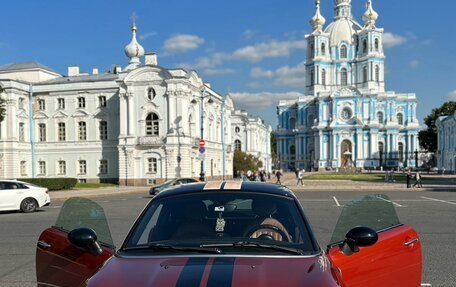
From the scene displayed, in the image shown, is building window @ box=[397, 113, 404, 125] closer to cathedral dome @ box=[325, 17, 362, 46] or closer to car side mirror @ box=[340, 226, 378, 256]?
cathedral dome @ box=[325, 17, 362, 46]

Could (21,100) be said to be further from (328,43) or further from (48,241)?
(328,43)

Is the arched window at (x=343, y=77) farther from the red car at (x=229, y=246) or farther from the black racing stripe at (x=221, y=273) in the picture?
the black racing stripe at (x=221, y=273)

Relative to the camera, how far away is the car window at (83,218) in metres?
5.22

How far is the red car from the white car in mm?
15086

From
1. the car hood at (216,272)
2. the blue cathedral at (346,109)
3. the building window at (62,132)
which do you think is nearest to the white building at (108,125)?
the building window at (62,132)

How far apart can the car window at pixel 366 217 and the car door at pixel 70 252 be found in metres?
2.48

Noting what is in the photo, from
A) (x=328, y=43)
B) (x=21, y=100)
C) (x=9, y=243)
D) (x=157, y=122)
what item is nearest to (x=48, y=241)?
(x=9, y=243)

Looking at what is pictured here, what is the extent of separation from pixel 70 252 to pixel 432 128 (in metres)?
105

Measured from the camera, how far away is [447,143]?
73562 mm

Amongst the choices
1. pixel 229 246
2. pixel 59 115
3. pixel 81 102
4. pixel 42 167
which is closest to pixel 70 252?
pixel 229 246

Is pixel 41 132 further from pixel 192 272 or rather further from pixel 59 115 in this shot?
pixel 192 272

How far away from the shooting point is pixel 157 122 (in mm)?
47031

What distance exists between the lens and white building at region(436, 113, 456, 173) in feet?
230

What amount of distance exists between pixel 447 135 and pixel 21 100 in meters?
61.0
